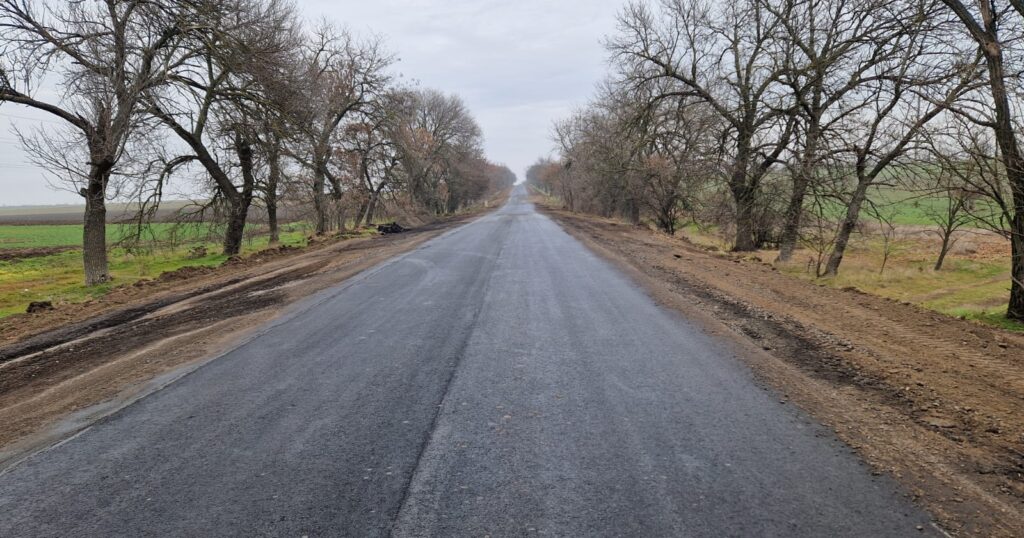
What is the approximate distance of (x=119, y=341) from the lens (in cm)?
689

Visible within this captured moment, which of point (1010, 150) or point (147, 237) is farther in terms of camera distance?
point (147, 237)

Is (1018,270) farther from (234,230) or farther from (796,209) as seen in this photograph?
(234,230)

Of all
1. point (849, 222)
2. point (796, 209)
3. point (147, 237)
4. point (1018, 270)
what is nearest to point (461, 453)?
point (1018, 270)

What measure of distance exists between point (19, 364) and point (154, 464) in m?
4.39

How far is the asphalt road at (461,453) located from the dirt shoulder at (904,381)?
Answer: 0.90 ft

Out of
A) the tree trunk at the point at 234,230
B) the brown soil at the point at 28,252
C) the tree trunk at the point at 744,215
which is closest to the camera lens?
the tree trunk at the point at 744,215

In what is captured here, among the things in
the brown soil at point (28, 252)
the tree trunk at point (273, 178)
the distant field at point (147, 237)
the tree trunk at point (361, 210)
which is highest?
the tree trunk at point (273, 178)

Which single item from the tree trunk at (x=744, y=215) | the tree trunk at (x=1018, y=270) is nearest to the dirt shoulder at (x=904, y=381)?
the tree trunk at (x=1018, y=270)

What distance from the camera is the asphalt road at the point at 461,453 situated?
276cm

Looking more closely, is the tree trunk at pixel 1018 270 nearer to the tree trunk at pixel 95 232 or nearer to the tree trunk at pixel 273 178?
the tree trunk at pixel 95 232

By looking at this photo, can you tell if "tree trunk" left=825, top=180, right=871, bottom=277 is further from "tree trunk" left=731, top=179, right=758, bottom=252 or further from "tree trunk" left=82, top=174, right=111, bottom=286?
"tree trunk" left=82, top=174, right=111, bottom=286

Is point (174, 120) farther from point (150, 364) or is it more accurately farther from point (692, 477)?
point (692, 477)

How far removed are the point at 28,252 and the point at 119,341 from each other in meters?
30.7

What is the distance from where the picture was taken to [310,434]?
12.5ft
